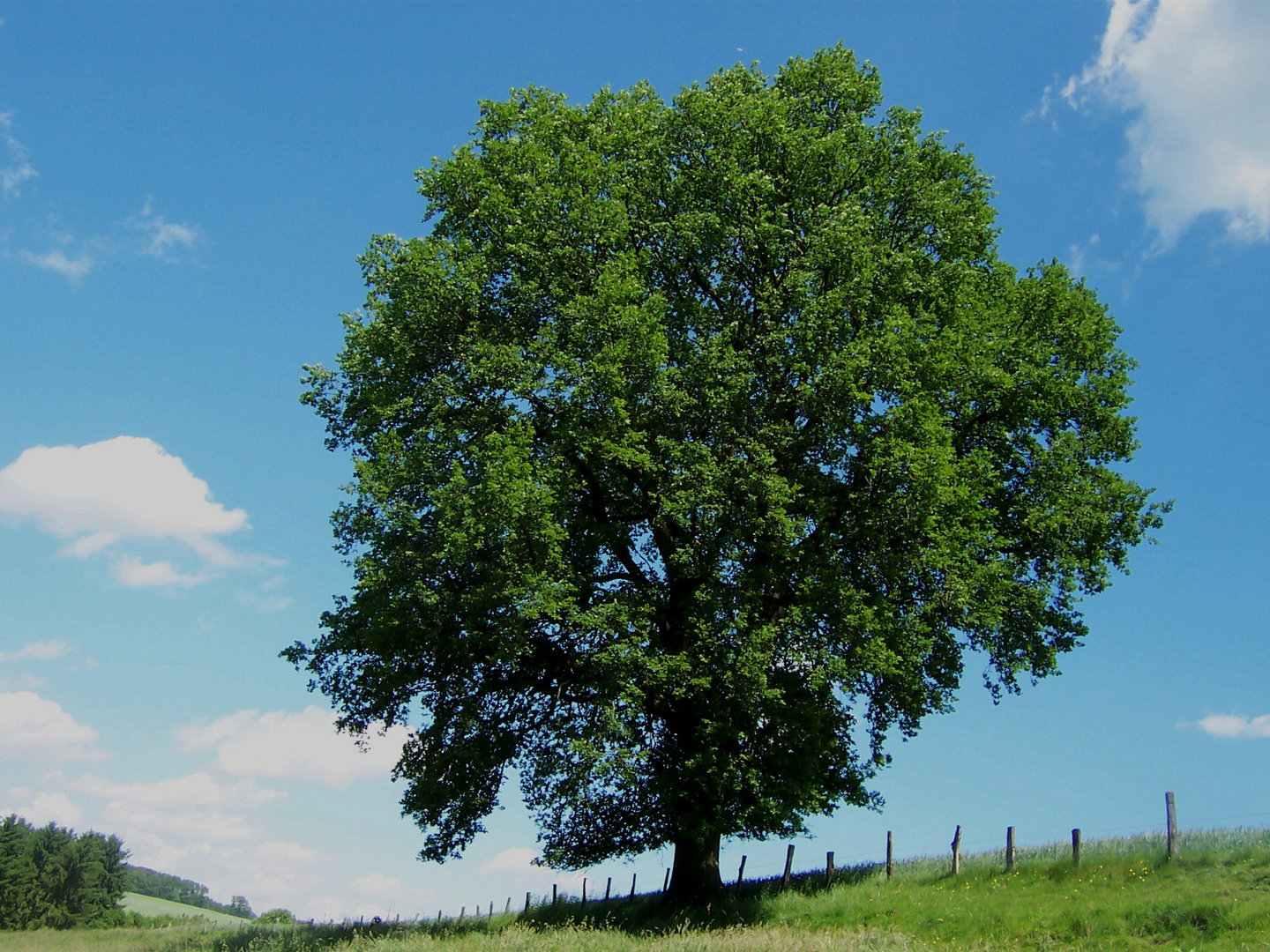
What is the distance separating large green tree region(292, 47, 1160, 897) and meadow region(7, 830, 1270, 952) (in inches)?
92.6

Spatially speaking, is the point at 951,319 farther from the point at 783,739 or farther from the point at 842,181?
the point at 783,739

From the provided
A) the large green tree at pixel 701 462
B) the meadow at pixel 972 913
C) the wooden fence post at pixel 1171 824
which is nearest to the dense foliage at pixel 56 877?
the meadow at pixel 972 913

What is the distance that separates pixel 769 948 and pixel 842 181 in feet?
61.3

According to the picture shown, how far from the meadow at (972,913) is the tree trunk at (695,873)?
1.65 feet

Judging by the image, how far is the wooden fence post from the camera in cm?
2217

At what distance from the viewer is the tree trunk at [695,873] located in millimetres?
24156

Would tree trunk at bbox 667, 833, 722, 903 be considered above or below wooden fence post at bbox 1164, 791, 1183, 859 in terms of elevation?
below

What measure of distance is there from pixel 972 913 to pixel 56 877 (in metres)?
109

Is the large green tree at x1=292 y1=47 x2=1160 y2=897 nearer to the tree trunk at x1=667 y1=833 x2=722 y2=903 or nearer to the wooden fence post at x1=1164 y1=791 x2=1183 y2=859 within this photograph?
the tree trunk at x1=667 y1=833 x2=722 y2=903

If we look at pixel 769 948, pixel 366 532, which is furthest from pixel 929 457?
pixel 366 532

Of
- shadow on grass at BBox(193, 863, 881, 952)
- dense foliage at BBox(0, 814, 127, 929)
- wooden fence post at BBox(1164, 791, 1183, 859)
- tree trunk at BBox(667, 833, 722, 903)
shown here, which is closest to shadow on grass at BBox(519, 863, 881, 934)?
shadow on grass at BBox(193, 863, 881, 952)

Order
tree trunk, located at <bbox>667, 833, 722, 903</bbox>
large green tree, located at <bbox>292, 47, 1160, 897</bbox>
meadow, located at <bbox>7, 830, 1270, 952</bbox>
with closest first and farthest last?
meadow, located at <bbox>7, 830, 1270, 952</bbox> < large green tree, located at <bbox>292, 47, 1160, 897</bbox> < tree trunk, located at <bbox>667, 833, 722, 903</bbox>

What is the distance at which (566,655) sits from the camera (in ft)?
78.0

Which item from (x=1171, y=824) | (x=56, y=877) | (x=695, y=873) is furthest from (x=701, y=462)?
(x=56, y=877)
